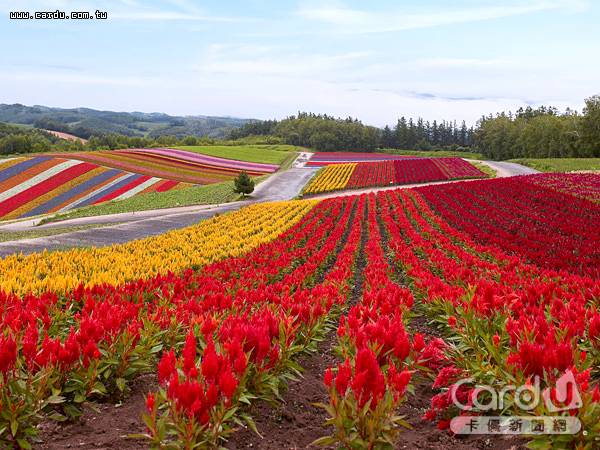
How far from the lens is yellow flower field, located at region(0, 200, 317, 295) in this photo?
7.60m

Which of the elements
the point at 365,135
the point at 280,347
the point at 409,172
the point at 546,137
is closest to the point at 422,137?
the point at 365,135

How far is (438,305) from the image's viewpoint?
6477 millimetres

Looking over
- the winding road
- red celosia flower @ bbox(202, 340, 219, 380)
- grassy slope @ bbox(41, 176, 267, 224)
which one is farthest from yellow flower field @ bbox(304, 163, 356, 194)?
red celosia flower @ bbox(202, 340, 219, 380)

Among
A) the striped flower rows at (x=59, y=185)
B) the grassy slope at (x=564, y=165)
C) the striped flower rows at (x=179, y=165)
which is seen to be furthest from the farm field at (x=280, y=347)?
the striped flower rows at (x=179, y=165)

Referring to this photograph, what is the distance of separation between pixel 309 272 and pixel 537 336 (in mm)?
5969

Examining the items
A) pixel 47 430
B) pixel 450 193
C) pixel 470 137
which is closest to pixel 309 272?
pixel 47 430

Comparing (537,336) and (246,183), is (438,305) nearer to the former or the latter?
(537,336)

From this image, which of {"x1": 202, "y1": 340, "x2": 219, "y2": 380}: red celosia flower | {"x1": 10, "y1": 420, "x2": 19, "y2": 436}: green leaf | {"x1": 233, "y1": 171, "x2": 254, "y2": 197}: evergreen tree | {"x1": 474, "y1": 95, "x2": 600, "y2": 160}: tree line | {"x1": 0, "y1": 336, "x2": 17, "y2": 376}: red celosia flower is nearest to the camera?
{"x1": 10, "y1": 420, "x2": 19, "y2": 436}: green leaf

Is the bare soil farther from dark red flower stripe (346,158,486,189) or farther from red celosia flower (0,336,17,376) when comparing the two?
dark red flower stripe (346,158,486,189)

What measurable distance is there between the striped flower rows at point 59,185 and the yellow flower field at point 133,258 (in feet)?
93.4

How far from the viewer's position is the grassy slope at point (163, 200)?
121 feet

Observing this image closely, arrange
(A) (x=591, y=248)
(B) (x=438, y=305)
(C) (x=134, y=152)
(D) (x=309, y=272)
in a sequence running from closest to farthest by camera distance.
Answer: (B) (x=438, y=305) → (D) (x=309, y=272) → (A) (x=591, y=248) → (C) (x=134, y=152)

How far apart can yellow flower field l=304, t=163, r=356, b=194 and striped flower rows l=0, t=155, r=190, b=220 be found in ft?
53.2

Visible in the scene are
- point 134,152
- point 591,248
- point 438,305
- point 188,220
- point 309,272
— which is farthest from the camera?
point 134,152
